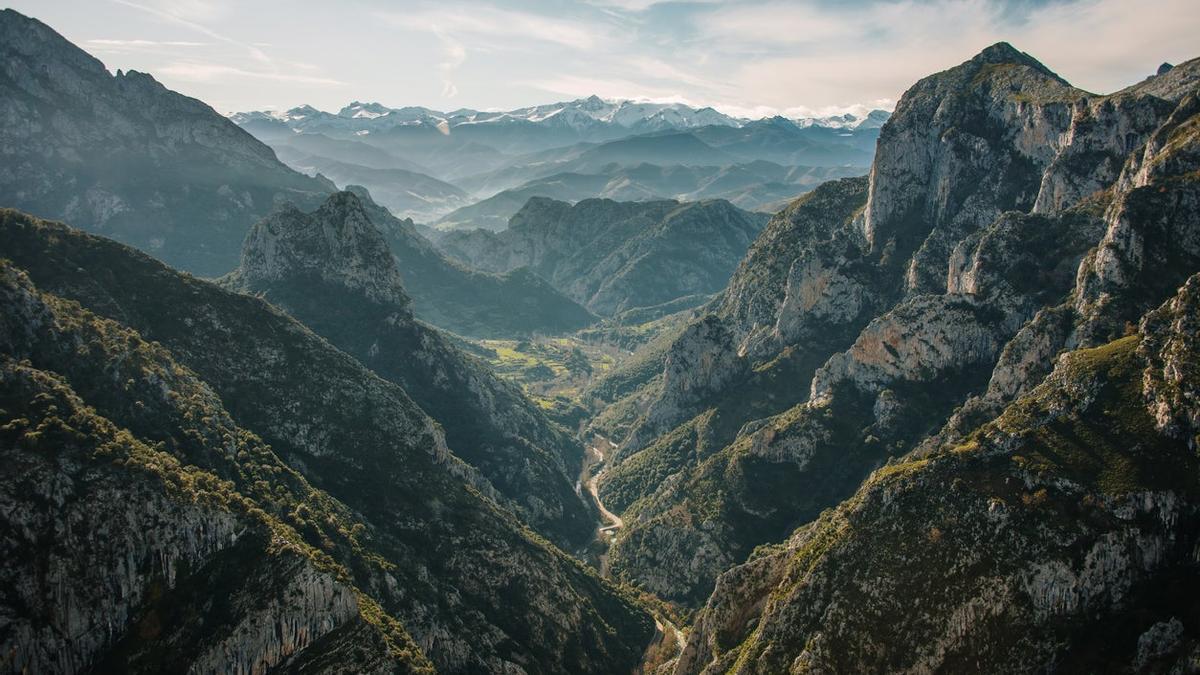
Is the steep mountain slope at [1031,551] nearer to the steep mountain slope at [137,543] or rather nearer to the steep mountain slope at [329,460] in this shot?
the steep mountain slope at [329,460]

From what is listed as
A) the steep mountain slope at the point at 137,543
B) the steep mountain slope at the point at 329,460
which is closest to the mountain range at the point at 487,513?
the steep mountain slope at the point at 137,543

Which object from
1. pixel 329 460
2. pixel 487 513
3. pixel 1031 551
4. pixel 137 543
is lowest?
pixel 487 513

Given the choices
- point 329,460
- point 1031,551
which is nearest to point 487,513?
point 329,460

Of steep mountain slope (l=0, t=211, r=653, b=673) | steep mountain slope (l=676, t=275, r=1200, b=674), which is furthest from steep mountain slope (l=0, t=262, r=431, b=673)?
steep mountain slope (l=676, t=275, r=1200, b=674)

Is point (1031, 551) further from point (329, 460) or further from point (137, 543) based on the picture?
point (329, 460)

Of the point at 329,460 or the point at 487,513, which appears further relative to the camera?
the point at 487,513

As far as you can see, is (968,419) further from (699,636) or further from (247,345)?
(247,345)

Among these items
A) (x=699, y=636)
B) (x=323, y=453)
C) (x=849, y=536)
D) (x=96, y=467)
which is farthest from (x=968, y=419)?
(x=96, y=467)
